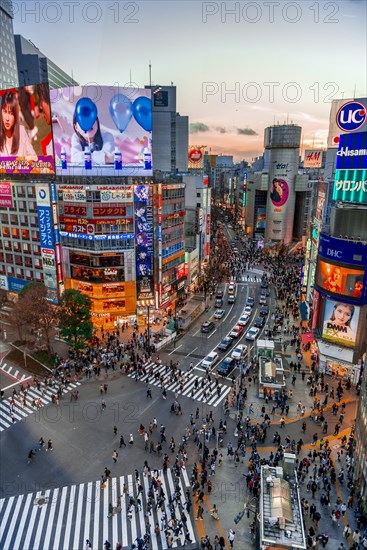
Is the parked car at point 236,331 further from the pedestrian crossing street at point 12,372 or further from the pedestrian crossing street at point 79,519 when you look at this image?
the pedestrian crossing street at point 12,372

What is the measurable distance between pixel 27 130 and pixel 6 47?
8608cm

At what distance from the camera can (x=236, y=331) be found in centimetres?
5016

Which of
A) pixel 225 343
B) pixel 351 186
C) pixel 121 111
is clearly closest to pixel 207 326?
pixel 225 343

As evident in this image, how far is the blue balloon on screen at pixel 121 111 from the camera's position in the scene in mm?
51594

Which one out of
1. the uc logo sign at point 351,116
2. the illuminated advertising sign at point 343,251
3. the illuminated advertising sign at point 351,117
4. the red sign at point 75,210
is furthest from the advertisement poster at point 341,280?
the red sign at point 75,210

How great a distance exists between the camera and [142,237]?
52438mm

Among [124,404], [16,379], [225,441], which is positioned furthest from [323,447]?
[16,379]

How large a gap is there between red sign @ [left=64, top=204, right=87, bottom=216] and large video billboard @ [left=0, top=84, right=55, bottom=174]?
779 cm

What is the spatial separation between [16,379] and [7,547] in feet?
66.4

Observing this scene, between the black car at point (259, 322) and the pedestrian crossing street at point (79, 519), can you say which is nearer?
the pedestrian crossing street at point (79, 519)

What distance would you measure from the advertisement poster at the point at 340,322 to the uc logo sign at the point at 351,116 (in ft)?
67.4

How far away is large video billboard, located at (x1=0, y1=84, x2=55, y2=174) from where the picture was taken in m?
53.1

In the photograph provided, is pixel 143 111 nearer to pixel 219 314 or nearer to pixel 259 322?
pixel 219 314

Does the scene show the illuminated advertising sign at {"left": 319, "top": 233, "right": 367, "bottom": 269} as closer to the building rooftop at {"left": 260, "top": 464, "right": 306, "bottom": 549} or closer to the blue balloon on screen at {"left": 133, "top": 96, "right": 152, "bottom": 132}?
the building rooftop at {"left": 260, "top": 464, "right": 306, "bottom": 549}
